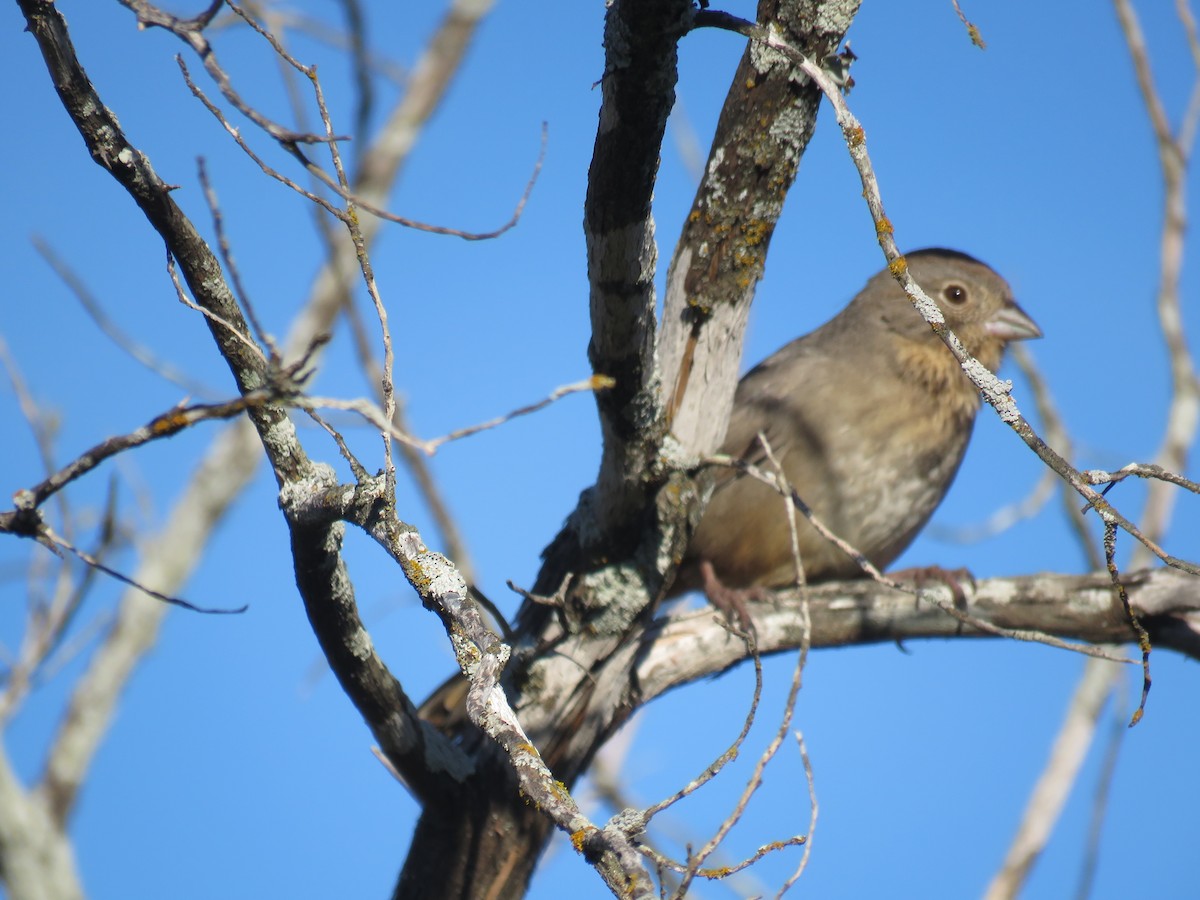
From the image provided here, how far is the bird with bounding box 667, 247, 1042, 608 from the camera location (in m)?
5.22

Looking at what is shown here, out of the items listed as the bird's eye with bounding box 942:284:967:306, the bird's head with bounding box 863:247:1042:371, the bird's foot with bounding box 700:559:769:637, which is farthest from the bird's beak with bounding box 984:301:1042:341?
the bird's foot with bounding box 700:559:769:637

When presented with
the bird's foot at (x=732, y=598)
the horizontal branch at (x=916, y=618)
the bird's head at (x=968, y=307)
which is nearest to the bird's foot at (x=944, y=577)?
the horizontal branch at (x=916, y=618)

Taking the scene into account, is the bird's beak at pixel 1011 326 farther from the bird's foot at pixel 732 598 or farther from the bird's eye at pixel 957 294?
the bird's foot at pixel 732 598

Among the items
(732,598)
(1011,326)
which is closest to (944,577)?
(732,598)

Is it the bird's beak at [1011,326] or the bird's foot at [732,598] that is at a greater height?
the bird's beak at [1011,326]

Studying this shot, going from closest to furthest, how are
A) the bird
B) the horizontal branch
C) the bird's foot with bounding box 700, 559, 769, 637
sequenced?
the horizontal branch
the bird's foot with bounding box 700, 559, 769, 637
the bird

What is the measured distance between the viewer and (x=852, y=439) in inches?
212

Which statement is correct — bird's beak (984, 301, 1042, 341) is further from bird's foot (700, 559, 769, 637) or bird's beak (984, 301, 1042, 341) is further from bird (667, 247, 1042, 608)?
bird's foot (700, 559, 769, 637)

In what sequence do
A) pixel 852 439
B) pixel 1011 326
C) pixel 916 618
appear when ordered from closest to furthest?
1. pixel 916 618
2. pixel 852 439
3. pixel 1011 326

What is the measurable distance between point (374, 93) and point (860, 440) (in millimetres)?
3018

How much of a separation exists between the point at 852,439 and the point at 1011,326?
1265mm

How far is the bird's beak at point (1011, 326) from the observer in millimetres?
6008

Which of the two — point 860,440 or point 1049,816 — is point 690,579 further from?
point 1049,816

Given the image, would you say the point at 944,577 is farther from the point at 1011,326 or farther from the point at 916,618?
the point at 1011,326
